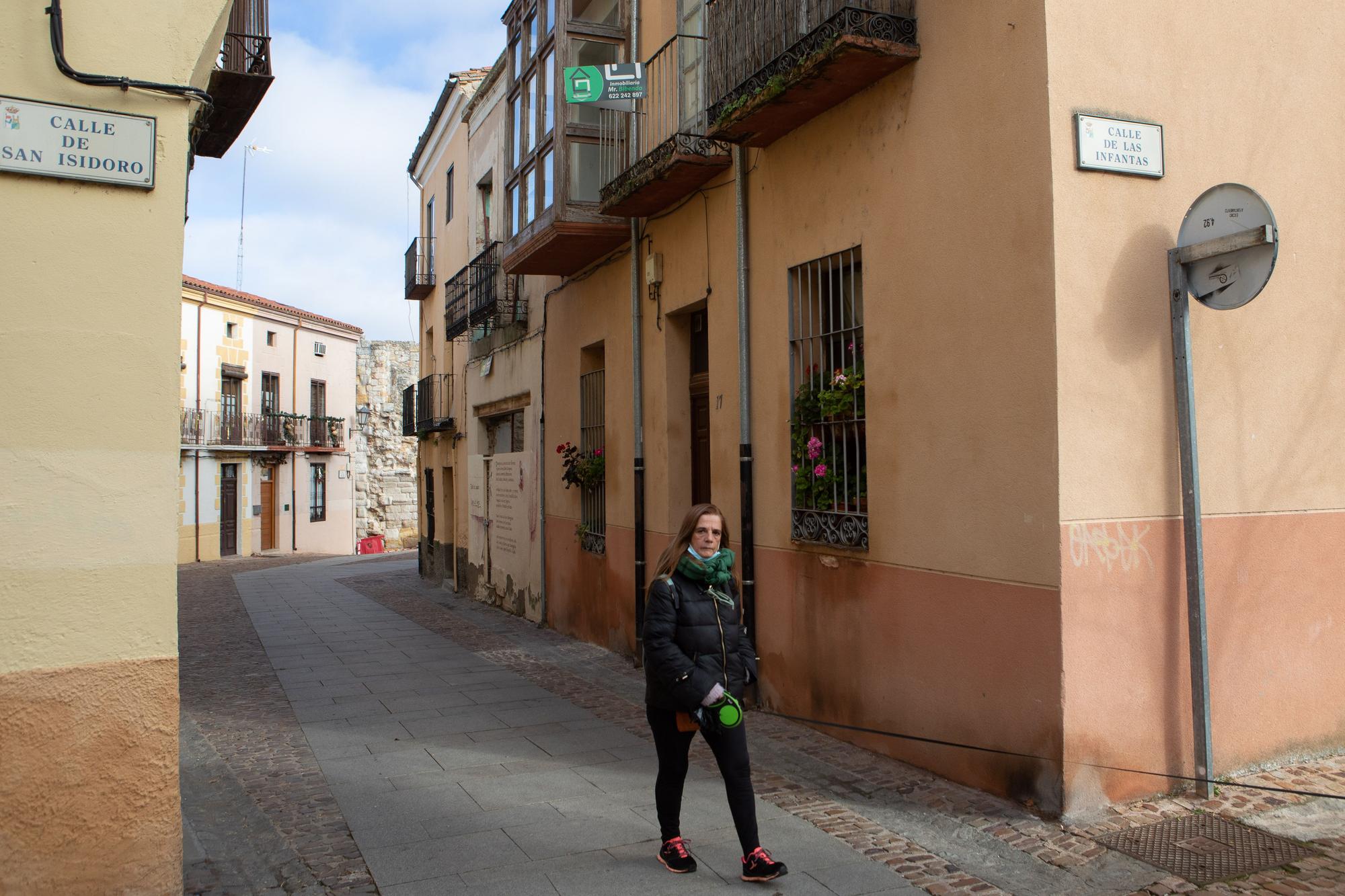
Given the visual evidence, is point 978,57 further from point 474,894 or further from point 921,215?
point 474,894

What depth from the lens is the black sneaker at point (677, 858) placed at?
4.46 m

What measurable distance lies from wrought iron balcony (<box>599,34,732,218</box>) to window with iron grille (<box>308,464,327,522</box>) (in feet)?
98.4

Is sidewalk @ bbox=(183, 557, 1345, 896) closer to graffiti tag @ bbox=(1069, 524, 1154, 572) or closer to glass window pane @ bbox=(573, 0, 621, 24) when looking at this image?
graffiti tag @ bbox=(1069, 524, 1154, 572)

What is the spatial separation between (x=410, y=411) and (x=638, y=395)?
15329mm

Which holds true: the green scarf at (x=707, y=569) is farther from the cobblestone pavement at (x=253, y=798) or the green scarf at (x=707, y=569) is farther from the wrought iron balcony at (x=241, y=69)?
the wrought iron balcony at (x=241, y=69)

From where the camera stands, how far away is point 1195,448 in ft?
17.3

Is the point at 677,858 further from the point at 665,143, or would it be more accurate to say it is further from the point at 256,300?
the point at 256,300

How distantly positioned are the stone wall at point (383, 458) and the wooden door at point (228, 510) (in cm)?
697

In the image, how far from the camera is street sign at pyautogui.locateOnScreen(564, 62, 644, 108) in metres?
9.26

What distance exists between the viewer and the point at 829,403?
6844mm

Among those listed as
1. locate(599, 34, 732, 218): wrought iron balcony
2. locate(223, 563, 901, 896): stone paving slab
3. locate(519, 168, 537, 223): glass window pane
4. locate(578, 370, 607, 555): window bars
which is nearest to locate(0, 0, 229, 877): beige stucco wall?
locate(223, 563, 901, 896): stone paving slab

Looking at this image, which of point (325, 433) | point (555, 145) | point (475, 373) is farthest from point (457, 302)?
point (325, 433)

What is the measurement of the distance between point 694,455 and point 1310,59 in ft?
18.6

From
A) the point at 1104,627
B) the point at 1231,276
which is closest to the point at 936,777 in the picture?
the point at 1104,627
